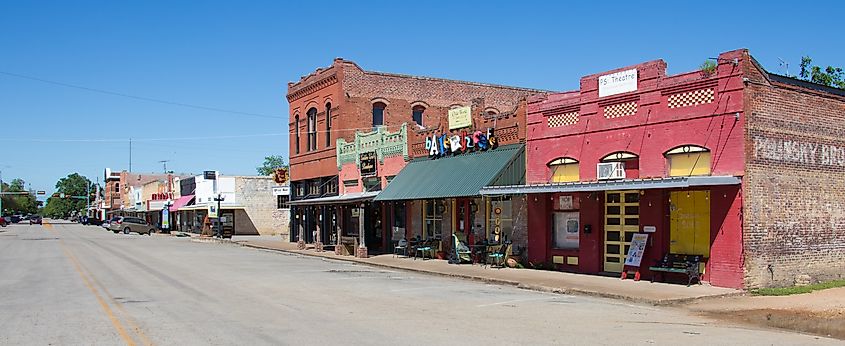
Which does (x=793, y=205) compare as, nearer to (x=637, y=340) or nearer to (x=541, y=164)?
Result: (x=541, y=164)

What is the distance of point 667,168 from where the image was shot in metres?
19.3

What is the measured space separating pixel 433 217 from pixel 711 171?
13577 millimetres

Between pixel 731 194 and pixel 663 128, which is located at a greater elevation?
pixel 663 128

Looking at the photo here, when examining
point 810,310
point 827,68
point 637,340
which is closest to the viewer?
point 637,340

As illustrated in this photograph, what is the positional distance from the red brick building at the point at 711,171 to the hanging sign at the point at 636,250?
0.48 feet

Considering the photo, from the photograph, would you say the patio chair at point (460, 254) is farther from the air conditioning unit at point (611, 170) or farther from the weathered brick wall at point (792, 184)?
the weathered brick wall at point (792, 184)

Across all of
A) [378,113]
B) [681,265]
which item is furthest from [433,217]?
[681,265]

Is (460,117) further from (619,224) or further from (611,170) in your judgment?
(619,224)

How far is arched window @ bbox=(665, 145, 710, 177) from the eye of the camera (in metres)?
18.5

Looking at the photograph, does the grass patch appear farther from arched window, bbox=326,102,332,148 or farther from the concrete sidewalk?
arched window, bbox=326,102,332,148

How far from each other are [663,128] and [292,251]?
867 inches

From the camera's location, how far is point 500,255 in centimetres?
2430

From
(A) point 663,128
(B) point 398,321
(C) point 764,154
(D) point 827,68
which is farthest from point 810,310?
(D) point 827,68

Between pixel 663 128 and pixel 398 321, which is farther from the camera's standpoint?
pixel 663 128
